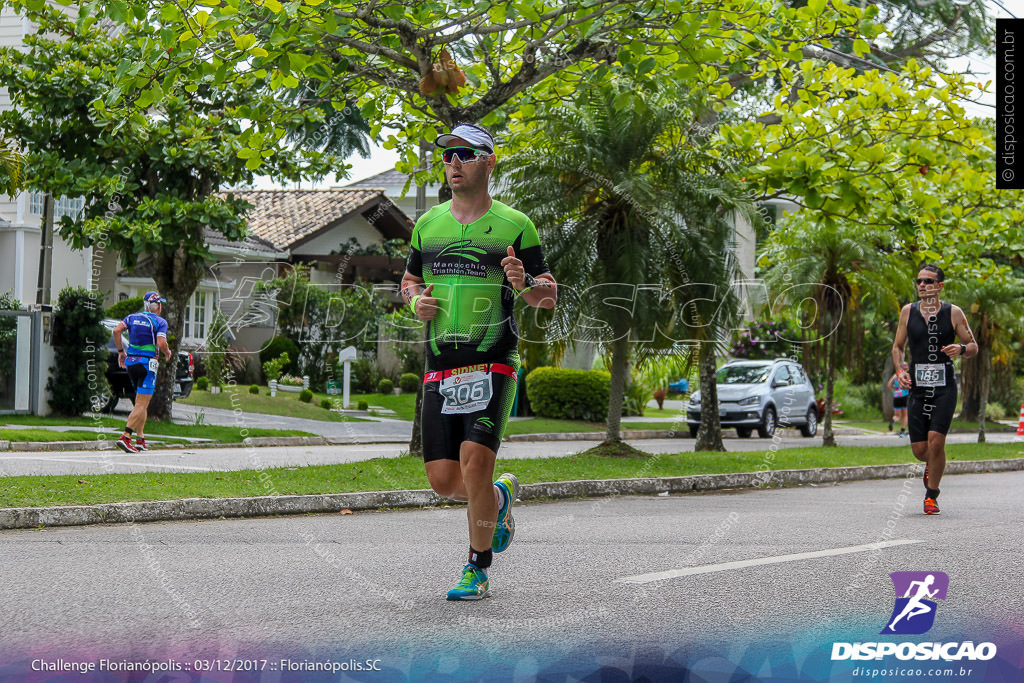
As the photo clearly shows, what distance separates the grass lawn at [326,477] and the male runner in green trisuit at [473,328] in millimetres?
4353

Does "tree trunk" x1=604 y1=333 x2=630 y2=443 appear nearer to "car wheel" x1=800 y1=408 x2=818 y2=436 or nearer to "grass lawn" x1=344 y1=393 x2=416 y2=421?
"grass lawn" x1=344 y1=393 x2=416 y2=421

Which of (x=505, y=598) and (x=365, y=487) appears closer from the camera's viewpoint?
(x=505, y=598)

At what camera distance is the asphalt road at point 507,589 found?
4547mm

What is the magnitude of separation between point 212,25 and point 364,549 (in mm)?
4552

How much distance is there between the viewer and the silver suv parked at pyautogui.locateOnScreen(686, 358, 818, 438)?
26156mm

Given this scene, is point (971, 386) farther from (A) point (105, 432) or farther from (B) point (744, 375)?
(A) point (105, 432)

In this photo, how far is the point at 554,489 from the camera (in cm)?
1120

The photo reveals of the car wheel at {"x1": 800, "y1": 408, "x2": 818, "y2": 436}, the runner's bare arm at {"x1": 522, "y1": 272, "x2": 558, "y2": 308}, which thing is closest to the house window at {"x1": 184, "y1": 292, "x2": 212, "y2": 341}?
the car wheel at {"x1": 800, "y1": 408, "x2": 818, "y2": 436}

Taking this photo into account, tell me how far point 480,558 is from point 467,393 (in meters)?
0.83

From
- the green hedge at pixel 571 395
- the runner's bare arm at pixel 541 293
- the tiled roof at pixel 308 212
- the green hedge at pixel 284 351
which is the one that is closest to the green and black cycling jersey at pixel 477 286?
the runner's bare arm at pixel 541 293

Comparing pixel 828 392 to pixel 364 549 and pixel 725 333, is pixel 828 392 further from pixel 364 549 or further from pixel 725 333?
pixel 364 549

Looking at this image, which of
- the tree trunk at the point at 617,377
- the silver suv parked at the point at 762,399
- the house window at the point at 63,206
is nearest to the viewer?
the tree trunk at the point at 617,377

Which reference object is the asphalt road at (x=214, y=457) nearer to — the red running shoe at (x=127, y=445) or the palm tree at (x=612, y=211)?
the red running shoe at (x=127, y=445)

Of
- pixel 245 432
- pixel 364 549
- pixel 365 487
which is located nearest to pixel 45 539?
pixel 364 549
